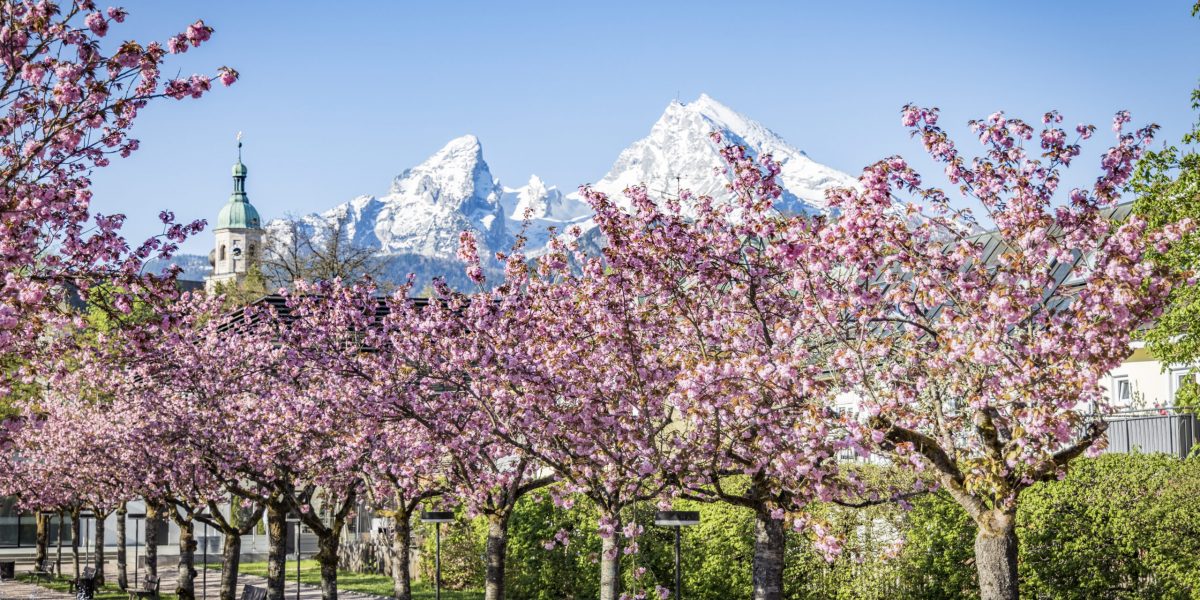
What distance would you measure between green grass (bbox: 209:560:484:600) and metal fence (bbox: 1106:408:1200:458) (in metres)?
15.9

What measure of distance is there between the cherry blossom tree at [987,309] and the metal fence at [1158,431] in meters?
15.8

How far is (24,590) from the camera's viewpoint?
41.9 metres

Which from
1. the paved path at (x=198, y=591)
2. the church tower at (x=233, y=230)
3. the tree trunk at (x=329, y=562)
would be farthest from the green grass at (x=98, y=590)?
the church tower at (x=233, y=230)

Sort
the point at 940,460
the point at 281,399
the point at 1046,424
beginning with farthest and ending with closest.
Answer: the point at 281,399
the point at 940,460
the point at 1046,424

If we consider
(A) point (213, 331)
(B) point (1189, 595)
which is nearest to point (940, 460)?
(B) point (1189, 595)

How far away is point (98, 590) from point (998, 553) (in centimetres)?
3455

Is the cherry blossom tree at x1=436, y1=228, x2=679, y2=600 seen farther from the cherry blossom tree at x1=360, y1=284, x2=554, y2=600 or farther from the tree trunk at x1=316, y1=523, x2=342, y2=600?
the tree trunk at x1=316, y1=523, x2=342, y2=600

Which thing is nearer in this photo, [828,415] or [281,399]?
[828,415]

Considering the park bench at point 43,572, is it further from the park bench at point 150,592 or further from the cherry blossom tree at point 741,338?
the cherry blossom tree at point 741,338

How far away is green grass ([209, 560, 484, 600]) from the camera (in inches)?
1421

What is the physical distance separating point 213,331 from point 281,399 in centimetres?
506

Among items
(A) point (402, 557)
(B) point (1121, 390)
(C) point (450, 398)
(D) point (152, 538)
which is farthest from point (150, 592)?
(B) point (1121, 390)

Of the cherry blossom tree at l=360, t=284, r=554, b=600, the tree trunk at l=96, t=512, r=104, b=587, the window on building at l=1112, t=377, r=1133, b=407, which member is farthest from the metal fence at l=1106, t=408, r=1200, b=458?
the tree trunk at l=96, t=512, r=104, b=587

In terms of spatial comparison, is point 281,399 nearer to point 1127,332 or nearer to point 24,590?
point 1127,332
